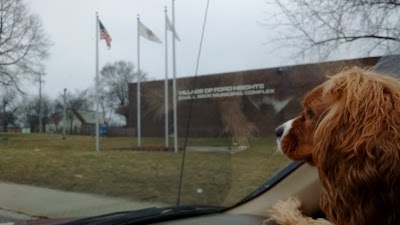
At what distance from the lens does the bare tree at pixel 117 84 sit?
4.37 m

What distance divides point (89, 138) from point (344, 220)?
2562 mm

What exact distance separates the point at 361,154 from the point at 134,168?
14.1 ft

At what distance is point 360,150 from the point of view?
5.25ft

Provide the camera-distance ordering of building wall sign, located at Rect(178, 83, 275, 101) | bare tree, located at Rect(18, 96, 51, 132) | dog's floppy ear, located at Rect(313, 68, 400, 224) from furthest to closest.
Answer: building wall sign, located at Rect(178, 83, 275, 101), bare tree, located at Rect(18, 96, 51, 132), dog's floppy ear, located at Rect(313, 68, 400, 224)

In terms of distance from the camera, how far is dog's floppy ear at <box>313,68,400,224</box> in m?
1.59

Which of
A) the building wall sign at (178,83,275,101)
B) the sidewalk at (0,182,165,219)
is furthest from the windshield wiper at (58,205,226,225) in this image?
the building wall sign at (178,83,275,101)

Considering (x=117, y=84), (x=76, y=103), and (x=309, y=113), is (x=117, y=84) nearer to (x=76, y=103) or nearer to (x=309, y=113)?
(x=76, y=103)

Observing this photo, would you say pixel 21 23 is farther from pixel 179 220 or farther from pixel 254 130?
pixel 254 130

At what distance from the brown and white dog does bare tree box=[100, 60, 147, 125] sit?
2.74m

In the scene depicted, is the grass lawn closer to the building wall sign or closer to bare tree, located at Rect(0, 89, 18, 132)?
bare tree, located at Rect(0, 89, 18, 132)

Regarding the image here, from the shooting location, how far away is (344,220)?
5.58 feet

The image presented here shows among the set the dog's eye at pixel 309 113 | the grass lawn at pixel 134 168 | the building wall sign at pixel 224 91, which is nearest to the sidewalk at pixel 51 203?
the grass lawn at pixel 134 168

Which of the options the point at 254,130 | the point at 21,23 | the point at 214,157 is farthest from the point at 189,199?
the point at 21,23

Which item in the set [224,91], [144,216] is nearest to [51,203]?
[224,91]
